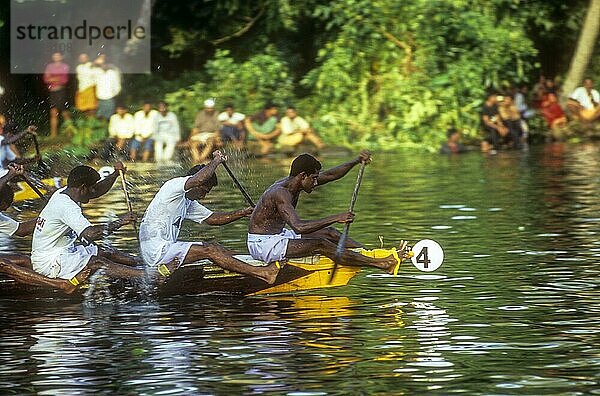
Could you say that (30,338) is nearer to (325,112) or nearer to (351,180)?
(351,180)

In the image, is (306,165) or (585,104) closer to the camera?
(306,165)

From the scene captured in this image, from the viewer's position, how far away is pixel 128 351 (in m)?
12.4

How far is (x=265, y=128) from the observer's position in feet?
127

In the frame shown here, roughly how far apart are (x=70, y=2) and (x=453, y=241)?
75.7 ft

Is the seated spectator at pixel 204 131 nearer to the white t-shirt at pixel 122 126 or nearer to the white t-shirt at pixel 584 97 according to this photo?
the white t-shirt at pixel 122 126

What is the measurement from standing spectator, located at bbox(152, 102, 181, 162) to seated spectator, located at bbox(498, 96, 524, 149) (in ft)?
24.3

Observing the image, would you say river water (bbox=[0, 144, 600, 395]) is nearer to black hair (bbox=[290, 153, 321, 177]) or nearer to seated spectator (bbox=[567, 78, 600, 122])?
black hair (bbox=[290, 153, 321, 177])

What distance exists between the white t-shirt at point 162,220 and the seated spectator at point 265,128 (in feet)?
73.9

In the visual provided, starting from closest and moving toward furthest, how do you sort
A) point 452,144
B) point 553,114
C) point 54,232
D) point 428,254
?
1. point 54,232
2. point 428,254
3. point 452,144
4. point 553,114

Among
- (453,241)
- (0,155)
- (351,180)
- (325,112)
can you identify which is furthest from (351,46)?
(453,241)

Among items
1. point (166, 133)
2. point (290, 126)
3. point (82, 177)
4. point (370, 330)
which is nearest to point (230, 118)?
point (290, 126)

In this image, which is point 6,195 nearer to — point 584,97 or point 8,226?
point 8,226

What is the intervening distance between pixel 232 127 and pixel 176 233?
75.2 feet

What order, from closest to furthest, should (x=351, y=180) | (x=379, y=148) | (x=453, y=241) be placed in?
(x=453, y=241)
(x=351, y=180)
(x=379, y=148)
